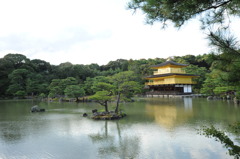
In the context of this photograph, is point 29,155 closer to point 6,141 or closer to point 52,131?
point 6,141

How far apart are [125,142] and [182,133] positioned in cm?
177

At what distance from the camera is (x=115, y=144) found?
5.05m

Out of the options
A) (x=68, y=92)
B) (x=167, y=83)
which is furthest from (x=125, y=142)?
(x=167, y=83)

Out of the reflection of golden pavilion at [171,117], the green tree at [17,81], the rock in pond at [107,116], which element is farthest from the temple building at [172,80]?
the green tree at [17,81]

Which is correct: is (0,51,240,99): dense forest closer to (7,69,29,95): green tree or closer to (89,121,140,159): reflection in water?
(7,69,29,95): green tree

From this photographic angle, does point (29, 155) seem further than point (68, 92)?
No

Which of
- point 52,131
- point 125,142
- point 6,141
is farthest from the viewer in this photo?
point 52,131

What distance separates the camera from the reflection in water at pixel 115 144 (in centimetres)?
435

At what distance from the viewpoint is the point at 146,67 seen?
29734mm

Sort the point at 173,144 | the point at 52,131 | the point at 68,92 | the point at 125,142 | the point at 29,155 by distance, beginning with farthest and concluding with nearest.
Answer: the point at 68,92 → the point at 52,131 → the point at 125,142 → the point at 173,144 → the point at 29,155

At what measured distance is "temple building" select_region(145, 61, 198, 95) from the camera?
24109 mm

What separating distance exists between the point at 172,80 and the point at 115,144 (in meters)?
20.4

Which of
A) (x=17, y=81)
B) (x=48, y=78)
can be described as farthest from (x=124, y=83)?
(x=48, y=78)

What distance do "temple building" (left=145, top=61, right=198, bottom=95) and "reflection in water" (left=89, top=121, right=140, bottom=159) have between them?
18125 millimetres
